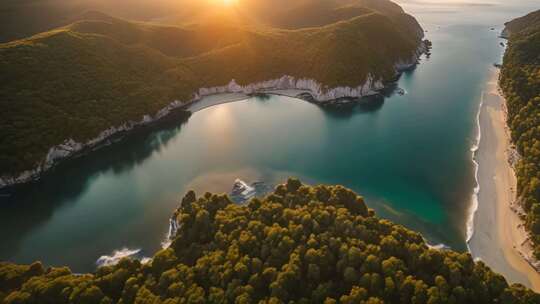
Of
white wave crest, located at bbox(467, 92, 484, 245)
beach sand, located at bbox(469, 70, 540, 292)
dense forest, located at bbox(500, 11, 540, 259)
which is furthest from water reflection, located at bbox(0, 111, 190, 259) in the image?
dense forest, located at bbox(500, 11, 540, 259)

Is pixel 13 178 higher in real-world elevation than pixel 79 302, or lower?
higher

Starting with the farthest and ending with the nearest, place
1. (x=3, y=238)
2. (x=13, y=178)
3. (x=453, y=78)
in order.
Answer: (x=453, y=78) < (x=13, y=178) < (x=3, y=238)

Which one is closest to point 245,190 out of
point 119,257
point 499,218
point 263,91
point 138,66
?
point 119,257

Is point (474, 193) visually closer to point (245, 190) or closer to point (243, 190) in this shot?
point (245, 190)

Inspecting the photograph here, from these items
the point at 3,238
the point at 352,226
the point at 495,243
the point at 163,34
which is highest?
the point at 163,34

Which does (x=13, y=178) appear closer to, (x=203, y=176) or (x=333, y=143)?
(x=203, y=176)

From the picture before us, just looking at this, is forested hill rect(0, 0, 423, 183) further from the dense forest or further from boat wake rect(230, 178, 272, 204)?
boat wake rect(230, 178, 272, 204)

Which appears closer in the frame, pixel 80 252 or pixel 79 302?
pixel 79 302

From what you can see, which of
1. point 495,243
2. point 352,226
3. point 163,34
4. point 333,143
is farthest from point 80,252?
point 163,34
